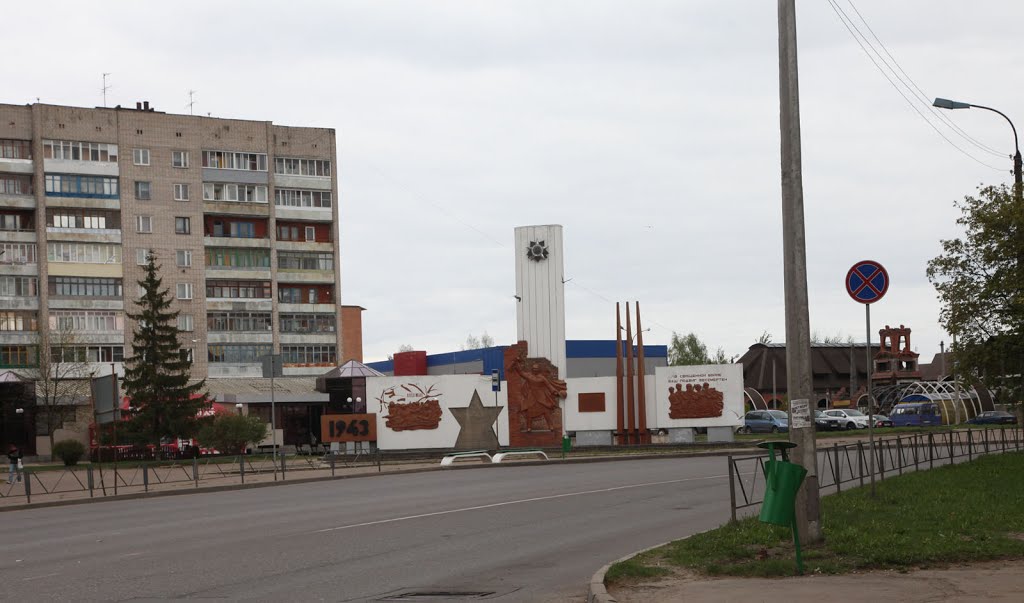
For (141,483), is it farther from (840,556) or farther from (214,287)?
(214,287)

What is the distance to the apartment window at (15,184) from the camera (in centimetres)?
7969

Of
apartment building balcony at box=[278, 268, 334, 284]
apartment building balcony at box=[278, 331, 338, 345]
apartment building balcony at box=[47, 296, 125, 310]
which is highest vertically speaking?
apartment building balcony at box=[278, 268, 334, 284]

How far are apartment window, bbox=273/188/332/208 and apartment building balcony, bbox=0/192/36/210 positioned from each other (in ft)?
55.7

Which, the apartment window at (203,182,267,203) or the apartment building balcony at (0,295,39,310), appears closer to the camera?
the apartment building balcony at (0,295,39,310)

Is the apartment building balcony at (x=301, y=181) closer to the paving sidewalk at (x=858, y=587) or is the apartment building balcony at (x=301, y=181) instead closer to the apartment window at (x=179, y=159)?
the apartment window at (x=179, y=159)

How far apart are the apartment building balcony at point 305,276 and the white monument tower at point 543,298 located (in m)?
38.7

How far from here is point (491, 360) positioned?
285ft

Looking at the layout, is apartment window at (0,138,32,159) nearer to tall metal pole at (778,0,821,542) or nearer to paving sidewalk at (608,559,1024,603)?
tall metal pole at (778,0,821,542)

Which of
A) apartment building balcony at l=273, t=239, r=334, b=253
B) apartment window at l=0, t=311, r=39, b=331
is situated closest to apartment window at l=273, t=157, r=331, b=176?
apartment building balcony at l=273, t=239, r=334, b=253

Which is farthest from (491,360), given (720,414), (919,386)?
(720,414)

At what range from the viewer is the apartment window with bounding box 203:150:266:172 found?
86.3 meters

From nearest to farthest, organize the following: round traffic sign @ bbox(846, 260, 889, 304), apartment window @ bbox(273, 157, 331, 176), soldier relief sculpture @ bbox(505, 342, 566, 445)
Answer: round traffic sign @ bbox(846, 260, 889, 304)
soldier relief sculpture @ bbox(505, 342, 566, 445)
apartment window @ bbox(273, 157, 331, 176)

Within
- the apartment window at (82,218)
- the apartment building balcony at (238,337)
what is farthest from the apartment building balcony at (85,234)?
the apartment building balcony at (238,337)

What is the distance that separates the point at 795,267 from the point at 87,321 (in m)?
75.9
